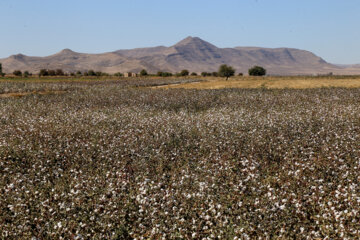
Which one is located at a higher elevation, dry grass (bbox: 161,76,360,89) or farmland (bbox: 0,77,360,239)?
dry grass (bbox: 161,76,360,89)

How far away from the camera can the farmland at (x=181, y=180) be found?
25.3ft

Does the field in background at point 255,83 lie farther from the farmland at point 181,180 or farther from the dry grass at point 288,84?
the farmland at point 181,180

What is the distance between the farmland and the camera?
7715 mm

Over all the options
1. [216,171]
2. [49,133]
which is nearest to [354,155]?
[216,171]

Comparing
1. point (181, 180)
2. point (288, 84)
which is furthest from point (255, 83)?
point (181, 180)

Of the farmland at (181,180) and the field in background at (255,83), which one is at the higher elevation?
the field in background at (255,83)

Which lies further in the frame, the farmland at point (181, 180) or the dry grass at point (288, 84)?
the dry grass at point (288, 84)

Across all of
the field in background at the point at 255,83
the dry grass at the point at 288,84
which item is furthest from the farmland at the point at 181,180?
the field in background at the point at 255,83

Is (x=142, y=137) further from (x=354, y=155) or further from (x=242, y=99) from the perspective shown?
(x=242, y=99)

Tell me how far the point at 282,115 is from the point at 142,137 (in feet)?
35.7

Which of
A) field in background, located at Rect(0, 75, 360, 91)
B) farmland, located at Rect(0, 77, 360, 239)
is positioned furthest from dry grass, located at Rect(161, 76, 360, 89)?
farmland, located at Rect(0, 77, 360, 239)

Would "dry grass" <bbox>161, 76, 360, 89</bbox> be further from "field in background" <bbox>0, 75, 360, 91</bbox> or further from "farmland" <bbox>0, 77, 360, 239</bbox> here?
"farmland" <bbox>0, 77, 360, 239</bbox>

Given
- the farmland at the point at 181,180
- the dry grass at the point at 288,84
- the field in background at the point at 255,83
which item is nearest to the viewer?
the farmland at the point at 181,180

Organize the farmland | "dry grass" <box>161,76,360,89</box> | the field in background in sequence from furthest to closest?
the field in background, "dry grass" <box>161,76,360,89</box>, the farmland
